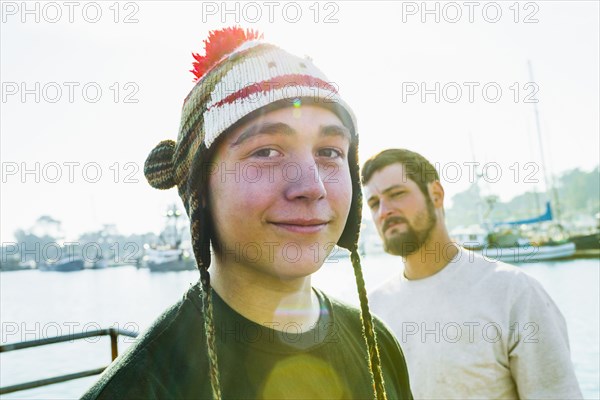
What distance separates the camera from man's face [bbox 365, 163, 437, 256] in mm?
3947

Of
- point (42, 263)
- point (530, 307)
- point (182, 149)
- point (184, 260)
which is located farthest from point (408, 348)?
point (42, 263)

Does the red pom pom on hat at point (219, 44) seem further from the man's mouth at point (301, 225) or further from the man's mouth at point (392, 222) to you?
the man's mouth at point (392, 222)

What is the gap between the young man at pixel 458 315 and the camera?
2.98 meters

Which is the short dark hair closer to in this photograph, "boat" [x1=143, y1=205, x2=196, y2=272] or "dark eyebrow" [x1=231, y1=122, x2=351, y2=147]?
"dark eyebrow" [x1=231, y1=122, x2=351, y2=147]

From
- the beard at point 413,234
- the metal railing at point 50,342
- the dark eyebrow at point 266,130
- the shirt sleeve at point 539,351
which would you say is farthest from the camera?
the beard at point 413,234

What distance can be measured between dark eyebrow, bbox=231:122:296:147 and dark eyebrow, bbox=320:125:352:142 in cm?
15

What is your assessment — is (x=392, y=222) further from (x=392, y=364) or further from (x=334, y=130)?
(x=334, y=130)

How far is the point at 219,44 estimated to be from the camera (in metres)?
2.07

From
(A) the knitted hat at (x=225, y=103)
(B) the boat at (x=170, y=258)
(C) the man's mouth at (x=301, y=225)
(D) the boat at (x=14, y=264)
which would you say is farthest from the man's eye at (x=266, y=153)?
(D) the boat at (x=14, y=264)

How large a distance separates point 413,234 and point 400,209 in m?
0.27

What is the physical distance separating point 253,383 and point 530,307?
2288 millimetres

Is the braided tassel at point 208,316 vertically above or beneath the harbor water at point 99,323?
above

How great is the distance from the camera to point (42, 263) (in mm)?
107938

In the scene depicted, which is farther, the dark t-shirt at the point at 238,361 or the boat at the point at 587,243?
the boat at the point at 587,243
